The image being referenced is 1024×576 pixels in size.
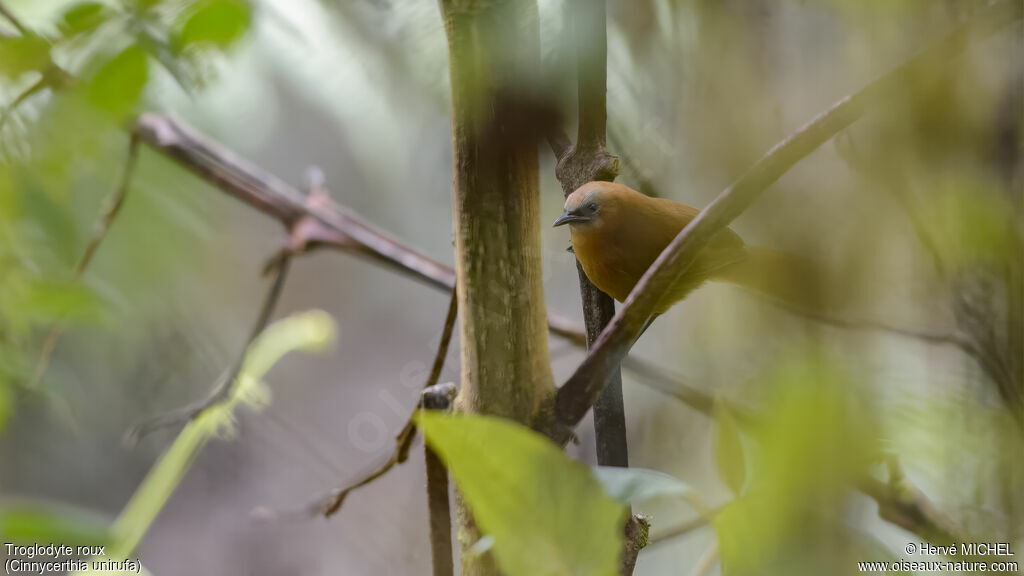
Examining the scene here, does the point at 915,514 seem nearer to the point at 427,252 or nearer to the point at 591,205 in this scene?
the point at 591,205

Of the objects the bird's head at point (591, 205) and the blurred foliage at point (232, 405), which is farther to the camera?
the blurred foliage at point (232, 405)

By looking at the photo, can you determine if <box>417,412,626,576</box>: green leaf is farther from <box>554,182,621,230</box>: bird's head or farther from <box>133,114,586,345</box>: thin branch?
<box>133,114,586,345</box>: thin branch

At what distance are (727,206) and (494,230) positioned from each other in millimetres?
90

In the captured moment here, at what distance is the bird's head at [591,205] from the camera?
0.91 feet

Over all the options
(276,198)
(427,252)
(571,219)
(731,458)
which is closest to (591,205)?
(571,219)

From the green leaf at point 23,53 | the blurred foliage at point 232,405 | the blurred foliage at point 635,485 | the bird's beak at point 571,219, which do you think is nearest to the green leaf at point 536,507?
the blurred foliage at point 635,485

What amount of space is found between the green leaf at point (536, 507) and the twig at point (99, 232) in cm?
43

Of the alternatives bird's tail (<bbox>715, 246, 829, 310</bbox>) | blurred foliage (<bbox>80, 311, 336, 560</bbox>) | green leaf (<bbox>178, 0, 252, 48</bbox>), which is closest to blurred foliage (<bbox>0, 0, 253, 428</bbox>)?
green leaf (<bbox>178, 0, 252, 48</bbox>)

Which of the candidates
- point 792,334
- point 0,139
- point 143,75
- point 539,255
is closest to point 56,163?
point 0,139

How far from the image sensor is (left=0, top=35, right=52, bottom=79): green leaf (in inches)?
11.5

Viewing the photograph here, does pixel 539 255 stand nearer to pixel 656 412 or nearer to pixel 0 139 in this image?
pixel 656 412

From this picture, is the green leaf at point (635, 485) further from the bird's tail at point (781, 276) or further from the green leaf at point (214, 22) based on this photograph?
the green leaf at point (214, 22)

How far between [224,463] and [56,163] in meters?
0.25

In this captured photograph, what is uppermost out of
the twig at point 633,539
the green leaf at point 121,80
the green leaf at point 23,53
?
the green leaf at point 23,53
